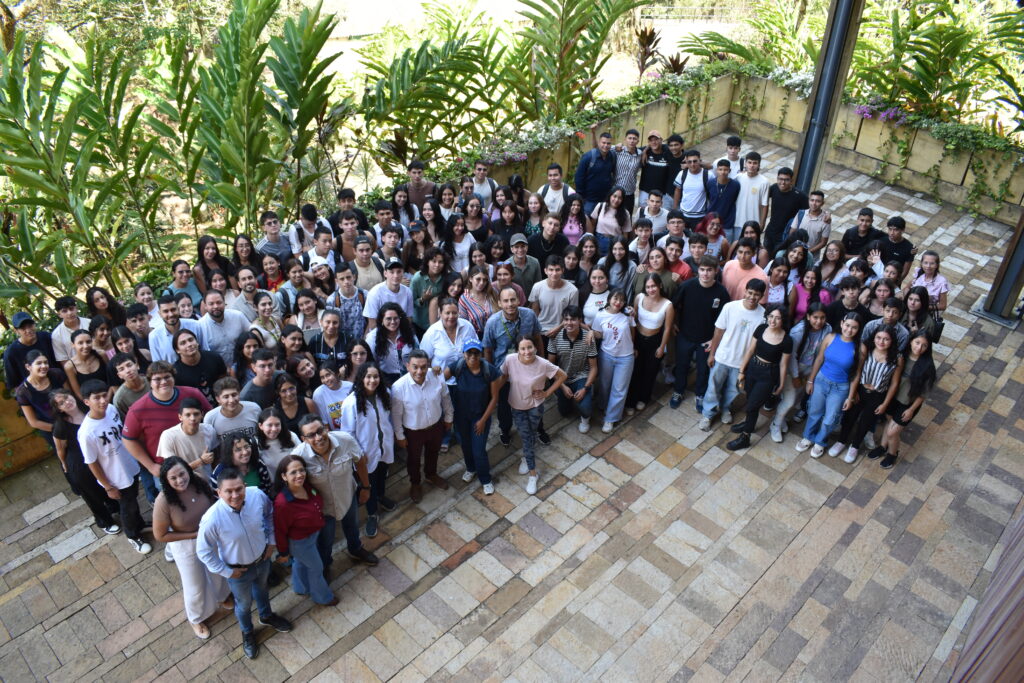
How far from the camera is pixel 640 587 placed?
5879 mm

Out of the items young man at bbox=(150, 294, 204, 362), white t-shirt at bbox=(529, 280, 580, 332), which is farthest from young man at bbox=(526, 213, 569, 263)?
young man at bbox=(150, 294, 204, 362)

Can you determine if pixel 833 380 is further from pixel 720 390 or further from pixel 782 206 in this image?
pixel 782 206

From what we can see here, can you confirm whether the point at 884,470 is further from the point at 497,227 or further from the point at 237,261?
the point at 237,261

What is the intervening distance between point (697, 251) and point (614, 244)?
2.81 ft

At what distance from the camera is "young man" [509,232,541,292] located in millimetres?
7277

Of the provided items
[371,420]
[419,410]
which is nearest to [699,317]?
[419,410]

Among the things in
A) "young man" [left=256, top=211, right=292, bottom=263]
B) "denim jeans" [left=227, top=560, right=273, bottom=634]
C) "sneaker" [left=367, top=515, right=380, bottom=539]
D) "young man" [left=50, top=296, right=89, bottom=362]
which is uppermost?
"young man" [left=256, top=211, right=292, bottom=263]

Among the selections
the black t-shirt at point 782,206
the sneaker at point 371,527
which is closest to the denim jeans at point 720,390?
the black t-shirt at point 782,206

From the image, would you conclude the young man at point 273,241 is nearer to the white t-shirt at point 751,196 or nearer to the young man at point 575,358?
the young man at point 575,358

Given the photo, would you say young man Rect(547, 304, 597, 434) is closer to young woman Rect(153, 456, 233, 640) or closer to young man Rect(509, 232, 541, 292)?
young man Rect(509, 232, 541, 292)

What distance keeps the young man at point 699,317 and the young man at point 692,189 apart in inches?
69.8

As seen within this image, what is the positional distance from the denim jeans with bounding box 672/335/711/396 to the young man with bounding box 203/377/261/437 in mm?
3896

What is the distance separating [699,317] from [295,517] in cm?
398

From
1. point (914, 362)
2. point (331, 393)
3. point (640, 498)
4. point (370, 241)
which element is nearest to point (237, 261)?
point (370, 241)
